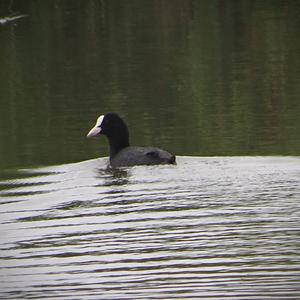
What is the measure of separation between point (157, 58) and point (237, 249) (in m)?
18.2

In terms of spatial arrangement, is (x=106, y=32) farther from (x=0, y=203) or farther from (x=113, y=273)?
(x=113, y=273)

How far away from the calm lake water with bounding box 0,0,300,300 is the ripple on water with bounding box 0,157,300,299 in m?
0.02

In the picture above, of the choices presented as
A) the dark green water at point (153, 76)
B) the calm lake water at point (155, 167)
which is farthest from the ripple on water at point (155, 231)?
the dark green water at point (153, 76)

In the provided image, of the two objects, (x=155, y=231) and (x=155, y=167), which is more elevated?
(x=155, y=167)

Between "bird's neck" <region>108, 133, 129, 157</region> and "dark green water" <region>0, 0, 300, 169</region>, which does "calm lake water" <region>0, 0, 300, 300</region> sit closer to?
"dark green water" <region>0, 0, 300, 169</region>

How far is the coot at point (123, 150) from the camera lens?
606 inches

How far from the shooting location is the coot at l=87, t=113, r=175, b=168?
1540cm

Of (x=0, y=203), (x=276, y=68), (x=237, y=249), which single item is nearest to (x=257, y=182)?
(x=0, y=203)

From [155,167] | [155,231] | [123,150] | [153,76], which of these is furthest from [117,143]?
[153,76]

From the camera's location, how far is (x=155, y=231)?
11.8 m

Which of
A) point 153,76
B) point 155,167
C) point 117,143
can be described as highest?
point 153,76

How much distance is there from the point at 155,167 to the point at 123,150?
1168mm

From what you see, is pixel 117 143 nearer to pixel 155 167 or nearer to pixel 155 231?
pixel 155 167

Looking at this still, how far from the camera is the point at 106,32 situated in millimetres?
35031
